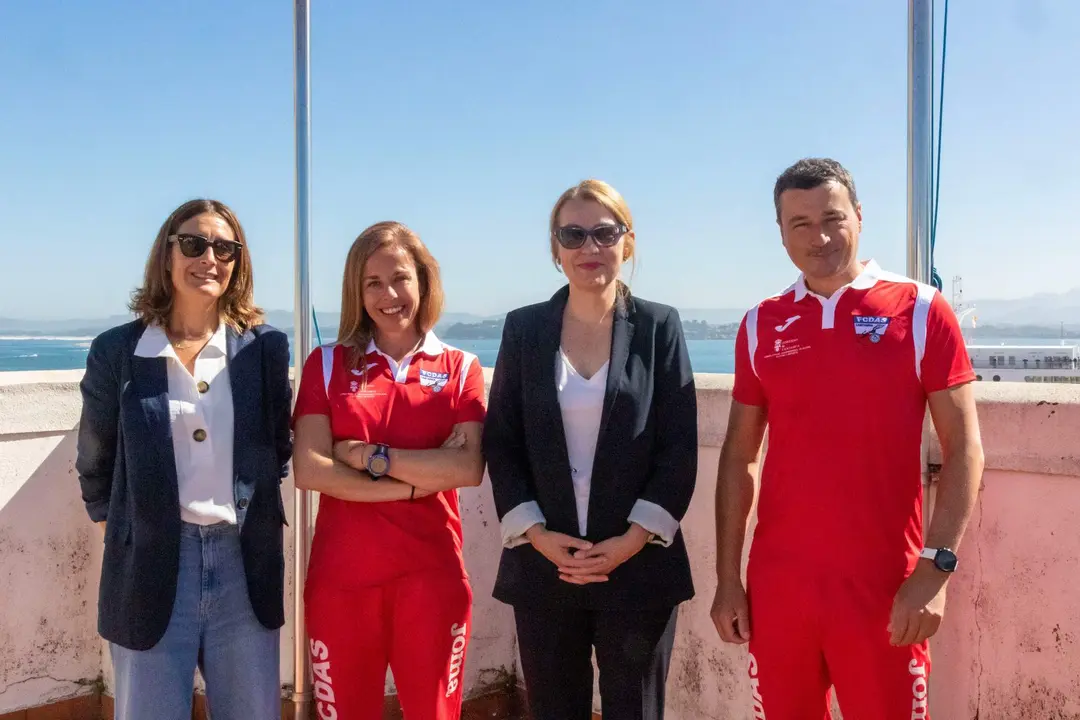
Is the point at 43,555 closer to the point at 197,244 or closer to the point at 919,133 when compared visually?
the point at 197,244

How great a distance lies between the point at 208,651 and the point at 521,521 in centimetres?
88

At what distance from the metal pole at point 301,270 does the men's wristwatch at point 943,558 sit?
83.3 inches

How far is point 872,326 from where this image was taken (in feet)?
6.36

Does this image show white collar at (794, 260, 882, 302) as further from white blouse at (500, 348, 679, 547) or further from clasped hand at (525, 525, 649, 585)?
clasped hand at (525, 525, 649, 585)

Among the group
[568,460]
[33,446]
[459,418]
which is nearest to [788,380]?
[568,460]

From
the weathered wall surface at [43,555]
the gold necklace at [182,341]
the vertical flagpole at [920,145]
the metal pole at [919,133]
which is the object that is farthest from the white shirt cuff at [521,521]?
the weathered wall surface at [43,555]

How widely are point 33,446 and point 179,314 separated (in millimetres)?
1300

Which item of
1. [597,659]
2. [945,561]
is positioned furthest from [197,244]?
[945,561]

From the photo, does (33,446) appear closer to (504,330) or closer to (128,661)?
(128,661)

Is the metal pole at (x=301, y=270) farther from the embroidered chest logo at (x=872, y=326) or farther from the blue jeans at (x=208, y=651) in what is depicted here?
the embroidered chest logo at (x=872, y=326)

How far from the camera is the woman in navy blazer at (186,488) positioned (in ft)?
6.92

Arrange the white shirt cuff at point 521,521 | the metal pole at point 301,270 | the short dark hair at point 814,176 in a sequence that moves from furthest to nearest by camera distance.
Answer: the metal pole at point 301,270, the white shirt cuff at point 521,521, the short dark hair at point 814,176

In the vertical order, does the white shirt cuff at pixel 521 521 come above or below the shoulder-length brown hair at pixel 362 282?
below

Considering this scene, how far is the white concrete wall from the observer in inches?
89.9
